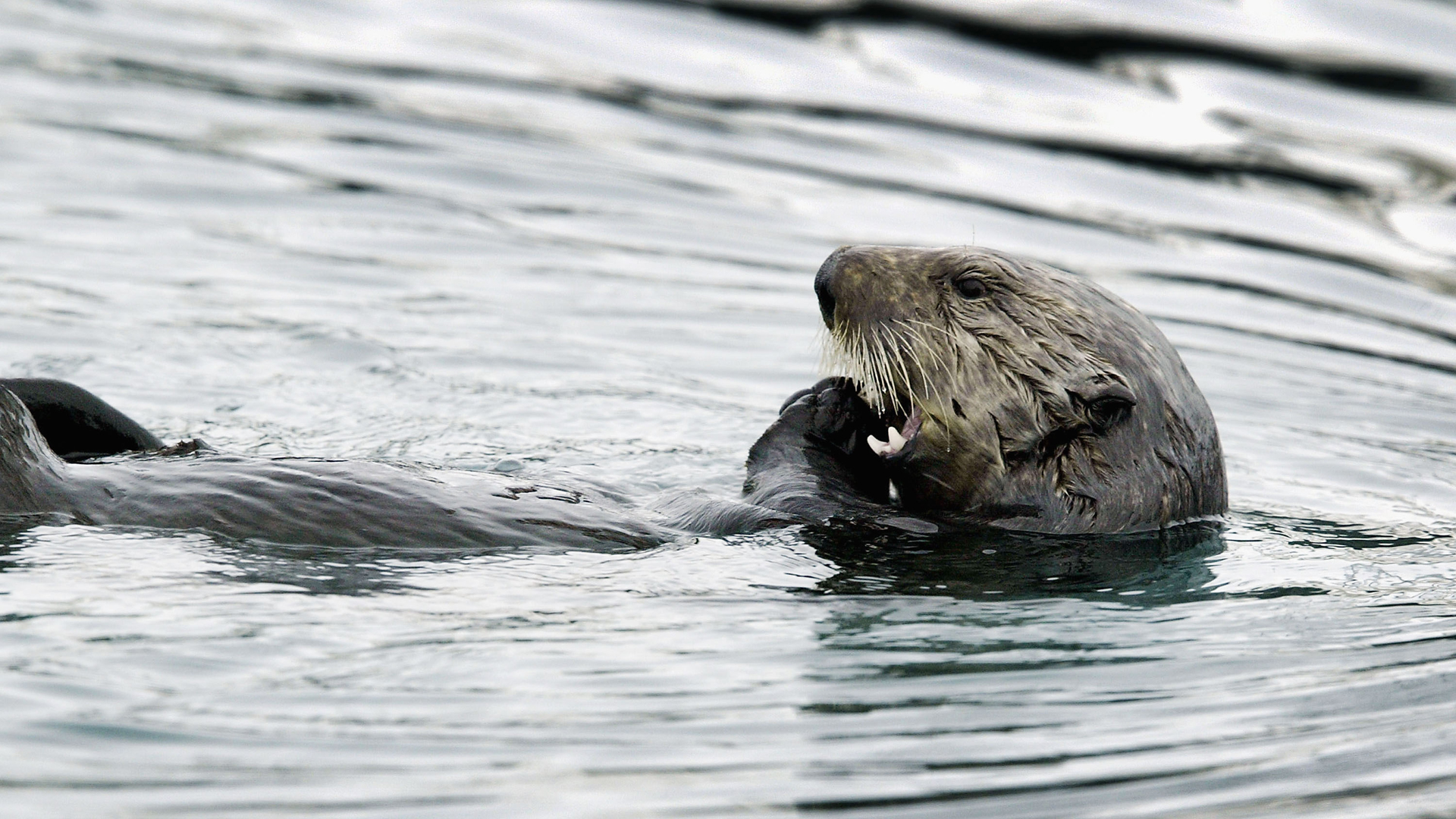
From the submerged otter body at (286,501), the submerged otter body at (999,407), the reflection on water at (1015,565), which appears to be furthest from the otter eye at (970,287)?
the submerged otter body at (286,501)

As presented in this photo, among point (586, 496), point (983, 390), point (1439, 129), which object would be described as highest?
point (1439, 129)

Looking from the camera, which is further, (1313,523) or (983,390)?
(1313,523)

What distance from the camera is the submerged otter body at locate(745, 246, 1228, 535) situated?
4.73m

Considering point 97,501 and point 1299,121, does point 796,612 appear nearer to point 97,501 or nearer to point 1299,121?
point 97,501

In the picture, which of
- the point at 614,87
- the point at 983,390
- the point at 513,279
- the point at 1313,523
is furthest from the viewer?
the point at 614,87

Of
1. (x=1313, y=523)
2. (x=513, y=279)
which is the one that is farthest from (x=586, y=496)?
(x=513, y=279)

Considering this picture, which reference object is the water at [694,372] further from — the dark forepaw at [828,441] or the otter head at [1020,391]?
the dark forepaw at [828,441]

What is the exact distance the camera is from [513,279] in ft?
27.8

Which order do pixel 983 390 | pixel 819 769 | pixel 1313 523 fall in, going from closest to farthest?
pixel 819 769
pixel 983 390
pixel 1313 523

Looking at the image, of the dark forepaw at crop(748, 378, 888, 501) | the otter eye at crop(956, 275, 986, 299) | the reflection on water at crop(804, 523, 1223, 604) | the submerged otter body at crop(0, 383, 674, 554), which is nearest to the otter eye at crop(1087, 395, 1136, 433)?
the reflection on water at crop(804, 523, 1223, 604)

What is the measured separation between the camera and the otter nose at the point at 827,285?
16.0 feet

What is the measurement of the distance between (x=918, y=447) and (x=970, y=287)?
48cm

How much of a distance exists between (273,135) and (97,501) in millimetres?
6728

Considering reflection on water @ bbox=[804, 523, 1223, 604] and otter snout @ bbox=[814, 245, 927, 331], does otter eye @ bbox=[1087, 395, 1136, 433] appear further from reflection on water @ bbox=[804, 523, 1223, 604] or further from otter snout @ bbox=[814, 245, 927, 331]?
otter snout @ bbox=[814, 245, 927, 331]
